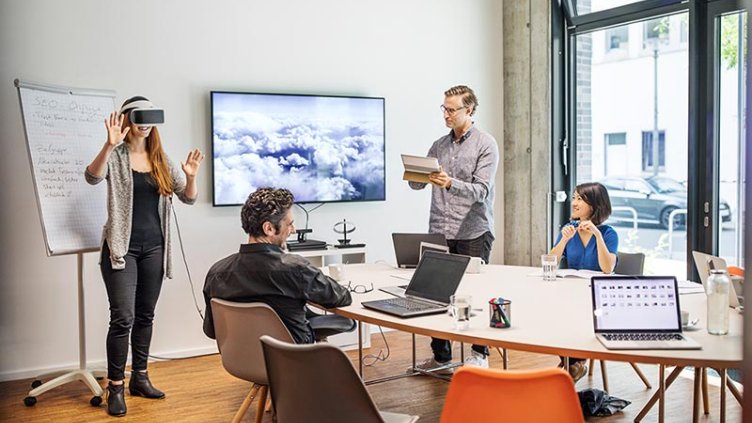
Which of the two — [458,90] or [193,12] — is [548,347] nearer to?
[458,90]

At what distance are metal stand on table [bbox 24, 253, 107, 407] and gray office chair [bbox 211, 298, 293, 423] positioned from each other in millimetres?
1614

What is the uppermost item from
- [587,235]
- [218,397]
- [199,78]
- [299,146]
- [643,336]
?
[199,78]

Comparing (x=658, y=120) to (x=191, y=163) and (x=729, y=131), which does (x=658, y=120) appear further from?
(x=191, y=163)

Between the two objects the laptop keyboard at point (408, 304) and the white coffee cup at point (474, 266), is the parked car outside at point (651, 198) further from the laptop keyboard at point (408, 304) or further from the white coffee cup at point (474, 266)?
the laptop keyboard at point (408, 304)

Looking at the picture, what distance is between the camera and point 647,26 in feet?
17.8

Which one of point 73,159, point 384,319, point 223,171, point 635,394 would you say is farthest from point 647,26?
point 73,159

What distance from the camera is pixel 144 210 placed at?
4.20 meters

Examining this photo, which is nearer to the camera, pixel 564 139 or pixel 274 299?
pixel 274 299

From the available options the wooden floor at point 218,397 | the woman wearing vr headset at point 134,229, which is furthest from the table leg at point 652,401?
the woman wearing vr headset at point 134,229

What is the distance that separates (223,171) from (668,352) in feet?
11.5

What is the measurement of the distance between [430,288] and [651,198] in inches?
112

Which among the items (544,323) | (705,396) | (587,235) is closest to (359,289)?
(544,323)

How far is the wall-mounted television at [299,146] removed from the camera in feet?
16.9

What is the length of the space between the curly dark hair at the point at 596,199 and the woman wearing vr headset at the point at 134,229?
85.4 inches
